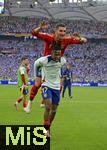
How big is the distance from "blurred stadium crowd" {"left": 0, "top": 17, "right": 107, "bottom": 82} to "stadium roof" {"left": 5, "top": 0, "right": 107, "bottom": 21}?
1.01 metres

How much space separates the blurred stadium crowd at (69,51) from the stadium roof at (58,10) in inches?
39.8

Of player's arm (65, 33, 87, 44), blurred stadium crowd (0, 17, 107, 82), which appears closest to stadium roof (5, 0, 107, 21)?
blurred stadium crowd (0, 17, 107, 82)

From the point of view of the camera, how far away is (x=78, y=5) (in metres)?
75.6

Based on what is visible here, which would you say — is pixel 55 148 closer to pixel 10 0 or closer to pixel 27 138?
pixel 27 138

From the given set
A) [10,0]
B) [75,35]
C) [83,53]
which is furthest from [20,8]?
[75,35]

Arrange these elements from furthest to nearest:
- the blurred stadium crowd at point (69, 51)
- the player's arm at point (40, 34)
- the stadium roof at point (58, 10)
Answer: the stadium roof at point (58, 10)
the blurred stadium crowd at point (69, 51)
the player's arm at point (40, 34)

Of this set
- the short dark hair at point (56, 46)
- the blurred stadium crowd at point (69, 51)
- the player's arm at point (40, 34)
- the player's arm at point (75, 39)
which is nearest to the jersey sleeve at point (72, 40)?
the player's arm at point (75, 39)

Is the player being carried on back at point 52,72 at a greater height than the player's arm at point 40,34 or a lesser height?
lesser

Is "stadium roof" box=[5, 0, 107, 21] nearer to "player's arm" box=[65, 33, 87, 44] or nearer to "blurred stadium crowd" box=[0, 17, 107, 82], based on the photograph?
"blurred stadium crowd" box=[0, 17, 107, 82]

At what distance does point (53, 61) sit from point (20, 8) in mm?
64643

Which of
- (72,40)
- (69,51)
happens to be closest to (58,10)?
(69,51)

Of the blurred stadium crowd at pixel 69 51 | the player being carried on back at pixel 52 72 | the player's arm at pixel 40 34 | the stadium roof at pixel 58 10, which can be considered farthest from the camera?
the stadium roof at pixel 58 10

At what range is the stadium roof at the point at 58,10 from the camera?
73.9 metres

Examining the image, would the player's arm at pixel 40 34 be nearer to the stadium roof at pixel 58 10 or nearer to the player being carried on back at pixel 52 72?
the player being carried on back at pixel 52 72
